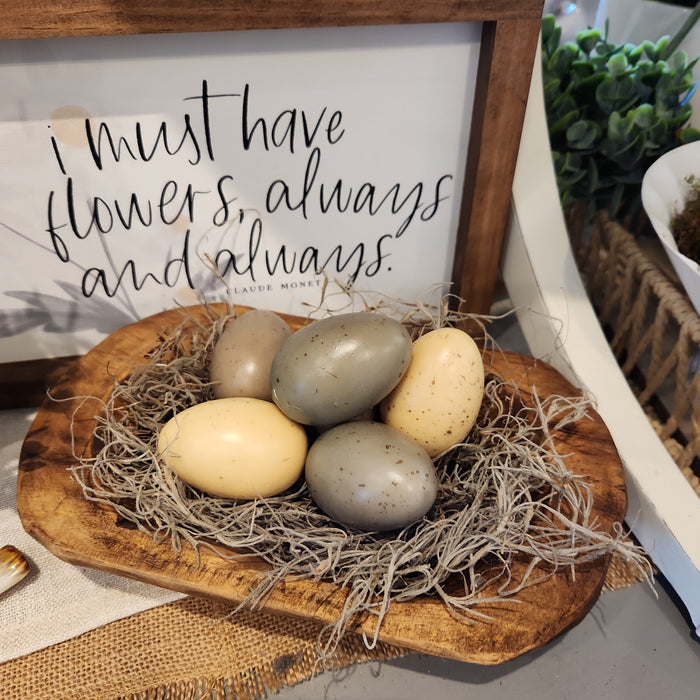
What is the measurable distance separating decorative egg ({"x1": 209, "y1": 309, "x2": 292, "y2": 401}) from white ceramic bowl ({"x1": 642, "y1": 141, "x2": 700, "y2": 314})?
0.31 metres

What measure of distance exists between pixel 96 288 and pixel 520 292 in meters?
0.41

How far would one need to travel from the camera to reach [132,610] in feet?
1.63

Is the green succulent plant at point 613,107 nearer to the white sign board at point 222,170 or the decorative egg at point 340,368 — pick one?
the white sign board at point 222,170

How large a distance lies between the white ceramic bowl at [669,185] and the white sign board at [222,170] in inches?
6.3

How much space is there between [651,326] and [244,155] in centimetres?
39

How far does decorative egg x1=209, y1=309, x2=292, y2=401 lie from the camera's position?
521 mm

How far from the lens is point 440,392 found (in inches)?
19.1

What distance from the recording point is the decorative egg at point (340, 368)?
1.52 ft

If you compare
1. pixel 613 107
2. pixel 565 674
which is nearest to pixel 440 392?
pixel 565 674

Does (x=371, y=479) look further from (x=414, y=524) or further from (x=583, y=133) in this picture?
(x=583, y=133)

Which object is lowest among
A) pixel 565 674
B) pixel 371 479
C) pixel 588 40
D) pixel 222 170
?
pixel 565 674

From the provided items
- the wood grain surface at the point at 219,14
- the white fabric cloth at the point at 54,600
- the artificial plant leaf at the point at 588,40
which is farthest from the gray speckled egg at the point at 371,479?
the artificial plant leaf at the point at 588,40

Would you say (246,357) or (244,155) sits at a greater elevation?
(244,155)

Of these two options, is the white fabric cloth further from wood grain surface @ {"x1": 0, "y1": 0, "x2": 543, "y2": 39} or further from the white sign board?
wood grain surface @ {"x1": 0, "y1": 0, "x2": 543, "y2": 39}
